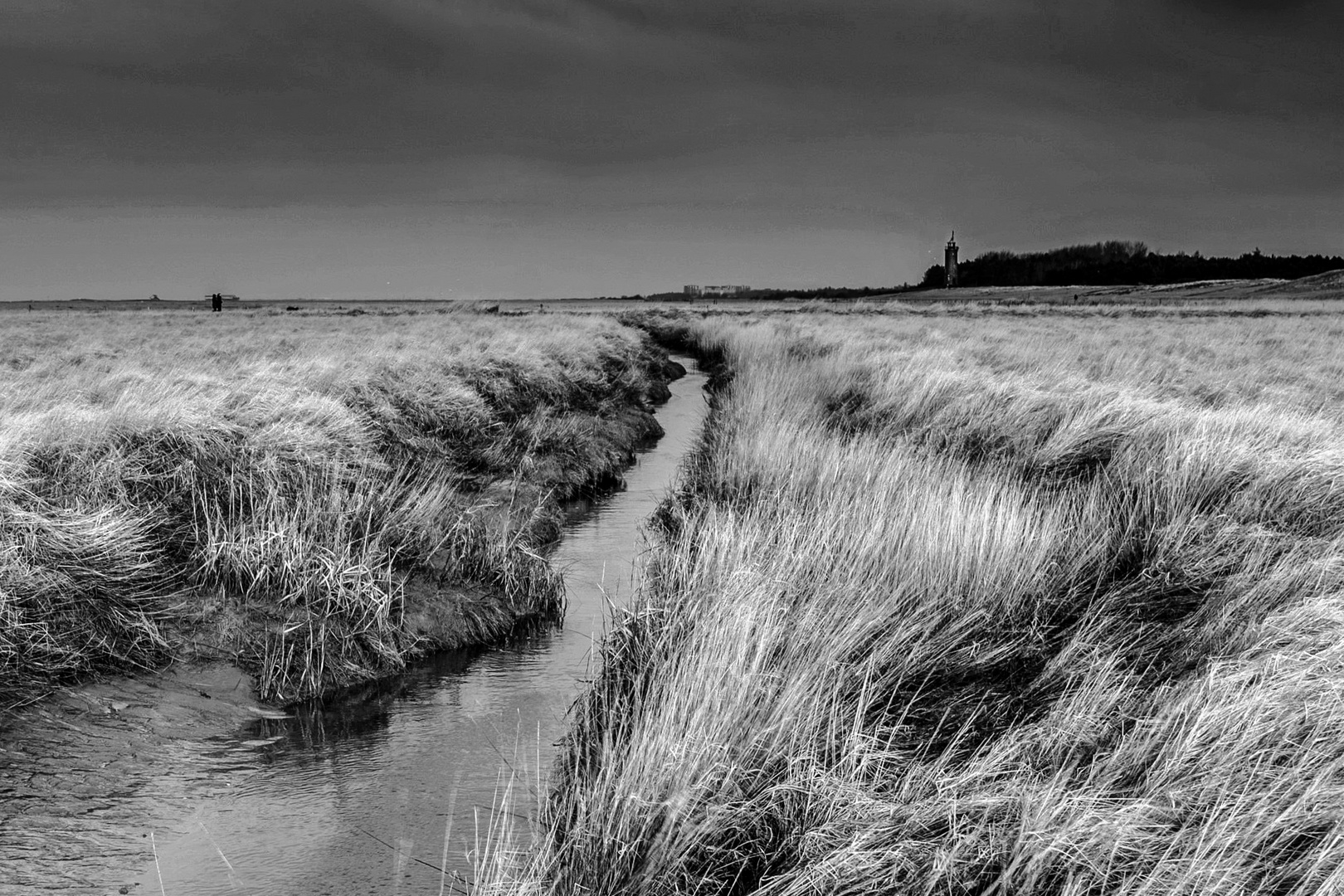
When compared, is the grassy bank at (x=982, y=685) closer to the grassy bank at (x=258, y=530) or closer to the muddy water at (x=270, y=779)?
the muddy water at (x=270, y=779)

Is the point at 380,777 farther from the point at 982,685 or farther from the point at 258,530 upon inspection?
the point at 982,685

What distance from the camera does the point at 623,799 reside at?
3598mm

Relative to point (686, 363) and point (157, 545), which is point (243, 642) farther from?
point (686, 363)

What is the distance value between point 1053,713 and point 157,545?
19.9 feet

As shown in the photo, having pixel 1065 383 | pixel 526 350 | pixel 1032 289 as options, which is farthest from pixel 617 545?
pixel 1032 289

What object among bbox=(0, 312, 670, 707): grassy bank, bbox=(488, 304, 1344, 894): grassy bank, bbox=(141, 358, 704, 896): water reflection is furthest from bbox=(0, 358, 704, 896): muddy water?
bbox=(488, 304, 1344, 894): grassy bank

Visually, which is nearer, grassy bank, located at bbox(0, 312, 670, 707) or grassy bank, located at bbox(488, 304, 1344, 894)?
grassy bank, located at bbox(488, 304, 1344, 894)

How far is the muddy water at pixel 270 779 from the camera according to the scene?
3.91 meters

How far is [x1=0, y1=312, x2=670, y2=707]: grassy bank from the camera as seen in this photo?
580 cm

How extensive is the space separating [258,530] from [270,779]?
249 cm

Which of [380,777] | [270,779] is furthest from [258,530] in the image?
[380,777]

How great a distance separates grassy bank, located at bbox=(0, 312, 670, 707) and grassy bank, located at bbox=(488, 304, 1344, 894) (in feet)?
5.89

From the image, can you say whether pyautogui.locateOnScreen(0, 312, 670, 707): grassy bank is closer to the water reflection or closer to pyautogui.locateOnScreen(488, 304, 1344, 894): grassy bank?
the water reflection

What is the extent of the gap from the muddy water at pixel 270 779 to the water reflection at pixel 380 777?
0.04 ft
